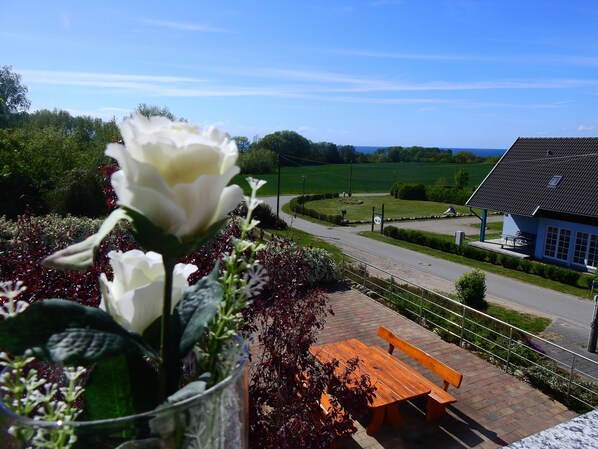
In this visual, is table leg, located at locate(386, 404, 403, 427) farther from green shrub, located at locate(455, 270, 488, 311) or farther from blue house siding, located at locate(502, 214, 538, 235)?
blue house siding, located at locate(502, 214, 538, 235)

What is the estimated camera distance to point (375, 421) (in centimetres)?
622

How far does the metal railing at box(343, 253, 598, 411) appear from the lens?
303 inches

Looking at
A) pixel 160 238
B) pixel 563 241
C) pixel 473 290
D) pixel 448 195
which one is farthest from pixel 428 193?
pixel 160 238

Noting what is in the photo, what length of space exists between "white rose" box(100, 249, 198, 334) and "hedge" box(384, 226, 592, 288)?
781 inches

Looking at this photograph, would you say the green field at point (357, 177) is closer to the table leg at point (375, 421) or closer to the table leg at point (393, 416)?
the table leg at point (393, 416)

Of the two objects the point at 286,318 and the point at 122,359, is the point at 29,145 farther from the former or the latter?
the point at 122,359

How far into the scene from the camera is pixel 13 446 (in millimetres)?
642

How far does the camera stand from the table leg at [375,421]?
6.16 m

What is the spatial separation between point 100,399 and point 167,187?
1.26 ft

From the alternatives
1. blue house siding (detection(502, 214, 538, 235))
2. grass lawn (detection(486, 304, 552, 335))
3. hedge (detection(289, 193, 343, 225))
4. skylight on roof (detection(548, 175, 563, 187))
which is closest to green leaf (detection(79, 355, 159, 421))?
grass lawn (detection(486, 304, 552, 335))

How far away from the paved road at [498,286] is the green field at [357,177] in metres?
27.6

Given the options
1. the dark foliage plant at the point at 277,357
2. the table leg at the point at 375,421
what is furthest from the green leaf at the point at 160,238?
the table leg at the point at 375,421

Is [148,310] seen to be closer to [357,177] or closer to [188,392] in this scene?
[188,392]

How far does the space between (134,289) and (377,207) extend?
4152 centimetres
